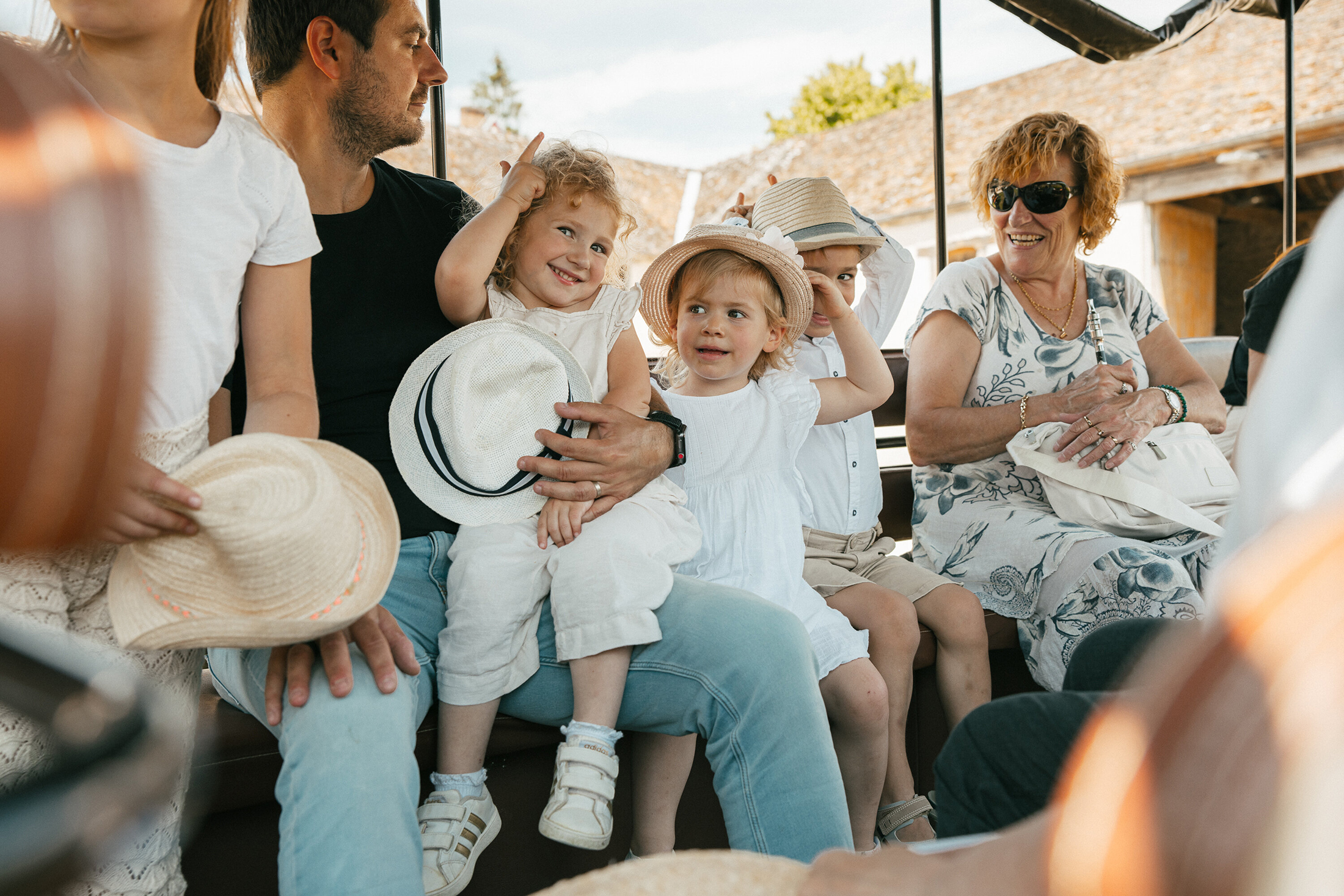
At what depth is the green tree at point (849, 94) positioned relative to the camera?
32.5 meters

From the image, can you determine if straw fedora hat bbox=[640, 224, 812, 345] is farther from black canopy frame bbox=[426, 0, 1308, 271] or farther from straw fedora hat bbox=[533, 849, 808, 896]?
straw fedora hat bbox=[533, 849, 808, 896]

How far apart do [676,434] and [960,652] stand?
87 centimetres

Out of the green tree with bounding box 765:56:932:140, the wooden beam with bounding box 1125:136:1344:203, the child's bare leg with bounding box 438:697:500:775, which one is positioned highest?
the green tree with bounding box 765:56:932:140

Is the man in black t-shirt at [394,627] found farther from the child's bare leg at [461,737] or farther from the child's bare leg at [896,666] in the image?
the child's bare leg at [896,666]

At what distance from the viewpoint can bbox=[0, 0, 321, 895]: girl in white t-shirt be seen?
1.17 metres

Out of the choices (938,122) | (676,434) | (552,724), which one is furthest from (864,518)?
(938,122)

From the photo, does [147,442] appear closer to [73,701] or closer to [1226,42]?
[73,701]

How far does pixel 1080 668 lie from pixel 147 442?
132 centimetres

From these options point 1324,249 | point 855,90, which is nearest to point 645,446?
point 1324,249

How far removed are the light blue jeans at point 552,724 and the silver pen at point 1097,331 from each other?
4.93 feet

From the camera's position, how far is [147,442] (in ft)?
4.16

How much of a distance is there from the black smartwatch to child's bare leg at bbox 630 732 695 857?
1.89ft

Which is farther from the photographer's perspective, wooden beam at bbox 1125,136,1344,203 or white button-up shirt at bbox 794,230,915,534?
wooden beam at bbox 1125,136,1344,203

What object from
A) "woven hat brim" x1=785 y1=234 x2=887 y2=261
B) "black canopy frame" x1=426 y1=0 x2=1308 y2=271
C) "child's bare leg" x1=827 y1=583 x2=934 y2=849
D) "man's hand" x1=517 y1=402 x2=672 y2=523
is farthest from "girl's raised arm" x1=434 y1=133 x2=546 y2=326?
"black canopy frame" x1=426 y1=0 x2=1308 y2=271
